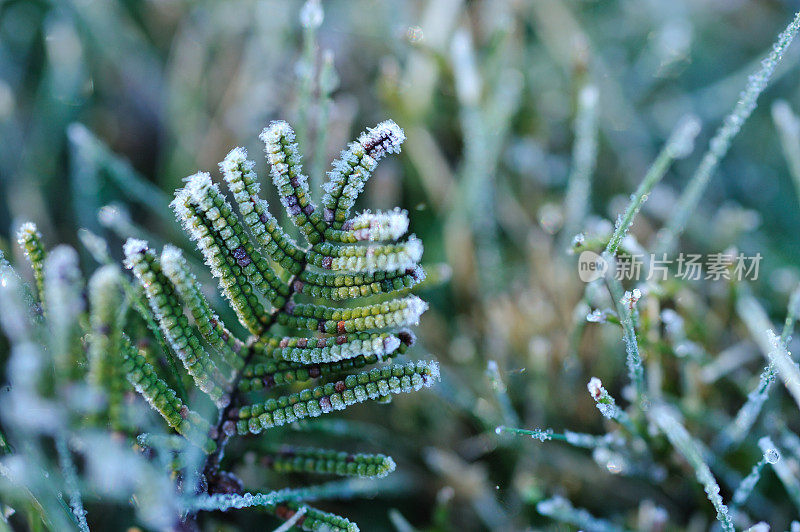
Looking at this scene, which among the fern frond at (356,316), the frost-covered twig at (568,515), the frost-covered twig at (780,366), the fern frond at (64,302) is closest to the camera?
the fern frond at (64,302)

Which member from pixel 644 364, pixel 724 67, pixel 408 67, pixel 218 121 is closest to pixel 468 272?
pixel 644 364

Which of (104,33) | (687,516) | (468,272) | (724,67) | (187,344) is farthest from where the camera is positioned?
(724,67)

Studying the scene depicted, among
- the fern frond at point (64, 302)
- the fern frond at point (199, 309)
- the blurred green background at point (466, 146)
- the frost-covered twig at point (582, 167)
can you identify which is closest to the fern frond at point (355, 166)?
the fern frond at point (199, 309)

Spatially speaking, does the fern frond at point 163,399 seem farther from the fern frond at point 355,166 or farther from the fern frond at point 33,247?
the fern frond at point 355,166

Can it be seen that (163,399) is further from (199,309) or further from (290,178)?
(290,178)

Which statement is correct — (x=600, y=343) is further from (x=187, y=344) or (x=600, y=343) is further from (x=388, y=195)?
(x=187, y=344)

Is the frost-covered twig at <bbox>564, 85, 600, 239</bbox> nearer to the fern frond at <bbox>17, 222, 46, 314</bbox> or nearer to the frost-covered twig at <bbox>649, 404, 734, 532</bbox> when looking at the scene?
the frost-covered twig at <bbox>649, 404, 734, 532</bbox>

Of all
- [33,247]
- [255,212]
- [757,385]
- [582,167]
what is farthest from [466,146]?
[33,247]

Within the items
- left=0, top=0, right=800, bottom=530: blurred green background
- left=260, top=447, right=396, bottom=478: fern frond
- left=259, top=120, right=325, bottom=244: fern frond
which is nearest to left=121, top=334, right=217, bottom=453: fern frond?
left=260, top=447, right=396, bottom=478: fern frond
